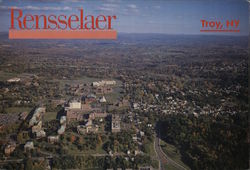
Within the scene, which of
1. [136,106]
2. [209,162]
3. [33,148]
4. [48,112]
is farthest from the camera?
[136,106]

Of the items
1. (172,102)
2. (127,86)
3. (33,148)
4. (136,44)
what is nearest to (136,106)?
(172,102)

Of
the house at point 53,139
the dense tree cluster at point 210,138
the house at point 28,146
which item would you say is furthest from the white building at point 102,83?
the house at point 28,146

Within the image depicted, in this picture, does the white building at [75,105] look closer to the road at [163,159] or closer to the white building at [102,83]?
the white building at [102,83]

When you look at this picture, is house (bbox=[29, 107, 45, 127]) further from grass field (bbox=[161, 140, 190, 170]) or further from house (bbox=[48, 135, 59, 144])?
grass field (bbox=[161, 140, 190, 170])

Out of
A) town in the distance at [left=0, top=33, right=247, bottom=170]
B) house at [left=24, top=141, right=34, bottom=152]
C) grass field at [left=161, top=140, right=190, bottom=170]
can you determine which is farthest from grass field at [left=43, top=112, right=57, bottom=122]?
grass field at [left=161, top=140, right=190, bottom=170]

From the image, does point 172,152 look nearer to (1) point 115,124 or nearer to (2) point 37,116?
(1) point 115,124

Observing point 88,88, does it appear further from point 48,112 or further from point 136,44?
point 136,44

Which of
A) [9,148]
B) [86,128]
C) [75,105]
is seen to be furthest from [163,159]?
[9,148]

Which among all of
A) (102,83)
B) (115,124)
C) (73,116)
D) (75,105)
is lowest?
(115,124)
